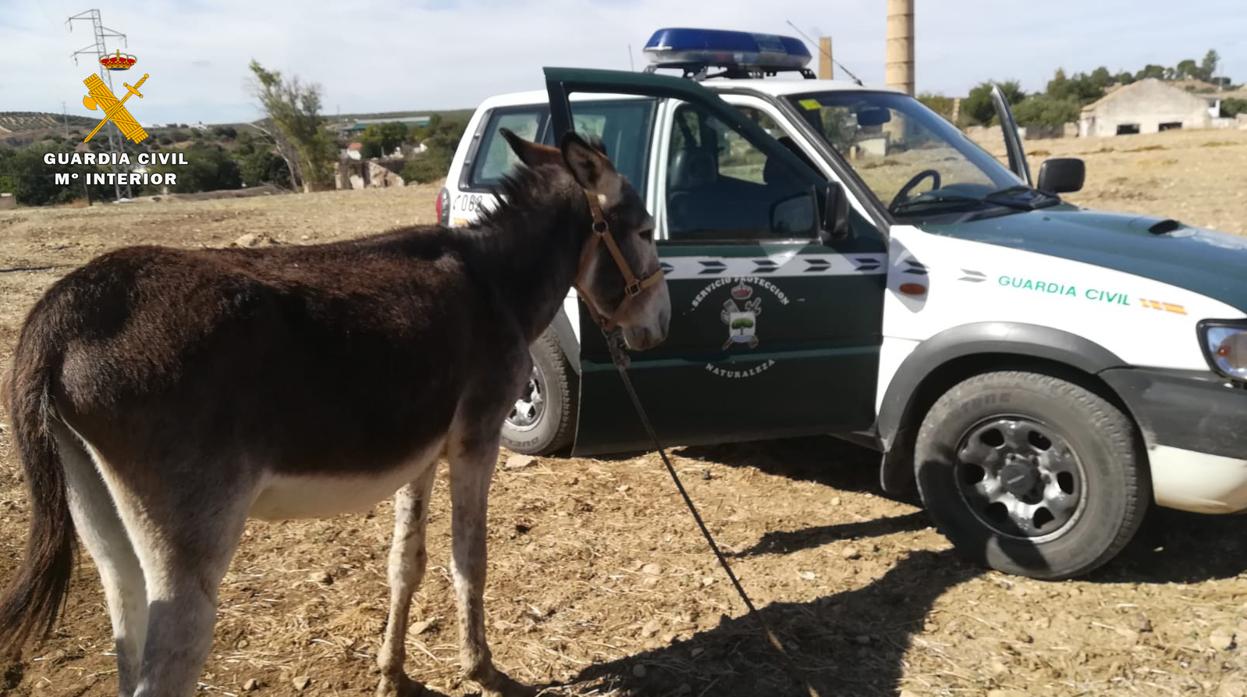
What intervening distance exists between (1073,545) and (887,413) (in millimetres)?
1005

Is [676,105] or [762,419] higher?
[676,105]

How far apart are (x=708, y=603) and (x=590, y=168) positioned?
2012mm

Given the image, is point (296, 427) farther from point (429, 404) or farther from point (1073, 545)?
point (1073, 545)

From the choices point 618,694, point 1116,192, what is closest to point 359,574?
point 618,694

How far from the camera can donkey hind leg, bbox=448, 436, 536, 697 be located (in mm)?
3048

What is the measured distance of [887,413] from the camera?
14.3 ft

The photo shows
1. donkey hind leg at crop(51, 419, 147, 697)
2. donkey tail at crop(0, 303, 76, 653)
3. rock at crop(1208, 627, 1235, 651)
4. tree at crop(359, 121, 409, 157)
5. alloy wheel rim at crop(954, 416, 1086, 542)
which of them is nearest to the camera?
donkey tail at crop(0, 303, 76, 653)

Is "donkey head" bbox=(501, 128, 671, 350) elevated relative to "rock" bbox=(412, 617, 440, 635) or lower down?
elevated

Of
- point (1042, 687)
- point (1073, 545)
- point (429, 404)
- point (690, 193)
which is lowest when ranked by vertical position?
point (1042, 687)

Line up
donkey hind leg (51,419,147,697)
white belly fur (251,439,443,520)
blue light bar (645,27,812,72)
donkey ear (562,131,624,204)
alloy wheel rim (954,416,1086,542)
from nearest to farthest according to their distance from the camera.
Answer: donkey hind leg (51,419,147,697) < white belly fur (251,439,443,520) < donkey ear (562,131,624,204) < alloy wheel rim (954,416,1086,542) < blue light bar (645,27,812,72)

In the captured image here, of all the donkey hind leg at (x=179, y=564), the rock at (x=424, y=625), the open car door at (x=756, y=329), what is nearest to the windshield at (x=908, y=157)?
the open car door at (x=756, y=329)

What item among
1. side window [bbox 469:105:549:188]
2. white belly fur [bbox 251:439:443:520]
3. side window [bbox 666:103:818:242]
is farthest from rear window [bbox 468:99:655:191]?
white belly fur [bbox 251:439:443:520]

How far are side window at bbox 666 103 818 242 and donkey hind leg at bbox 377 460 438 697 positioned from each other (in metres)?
1.97

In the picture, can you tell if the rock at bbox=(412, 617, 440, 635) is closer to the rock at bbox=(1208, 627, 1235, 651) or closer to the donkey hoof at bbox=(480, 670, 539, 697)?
the donkey hoof at bbox=(480, 670, 539, 697)
